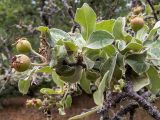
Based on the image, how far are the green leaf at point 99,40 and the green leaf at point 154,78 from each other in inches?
3.3

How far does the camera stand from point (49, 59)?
2.05 feet

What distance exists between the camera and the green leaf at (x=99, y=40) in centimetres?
63

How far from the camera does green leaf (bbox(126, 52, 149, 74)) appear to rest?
0.64m

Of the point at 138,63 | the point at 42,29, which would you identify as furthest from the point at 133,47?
the point at 42,29

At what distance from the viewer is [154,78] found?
2.25ft

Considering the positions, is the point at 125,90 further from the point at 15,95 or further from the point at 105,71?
the point at 15,95

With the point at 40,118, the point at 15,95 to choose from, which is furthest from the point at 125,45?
the point at 15,95

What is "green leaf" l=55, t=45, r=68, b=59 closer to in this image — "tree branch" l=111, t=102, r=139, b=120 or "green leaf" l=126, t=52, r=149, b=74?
"green leaf" l=126, t=52, r=149, b=74

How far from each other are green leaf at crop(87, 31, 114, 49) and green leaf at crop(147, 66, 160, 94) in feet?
0.28

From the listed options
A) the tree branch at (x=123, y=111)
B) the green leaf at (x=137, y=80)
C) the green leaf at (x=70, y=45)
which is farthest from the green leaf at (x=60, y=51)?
the tree branch at (x=123, y=111)

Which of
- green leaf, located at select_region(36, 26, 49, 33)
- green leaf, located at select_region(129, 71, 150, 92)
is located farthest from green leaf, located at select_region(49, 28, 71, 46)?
green leaf, located at select_region(129, 71, 150, 92)

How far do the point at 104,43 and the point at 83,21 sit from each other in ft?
0.22

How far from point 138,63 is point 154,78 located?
6cm

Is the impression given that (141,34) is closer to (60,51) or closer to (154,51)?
(154,51)
